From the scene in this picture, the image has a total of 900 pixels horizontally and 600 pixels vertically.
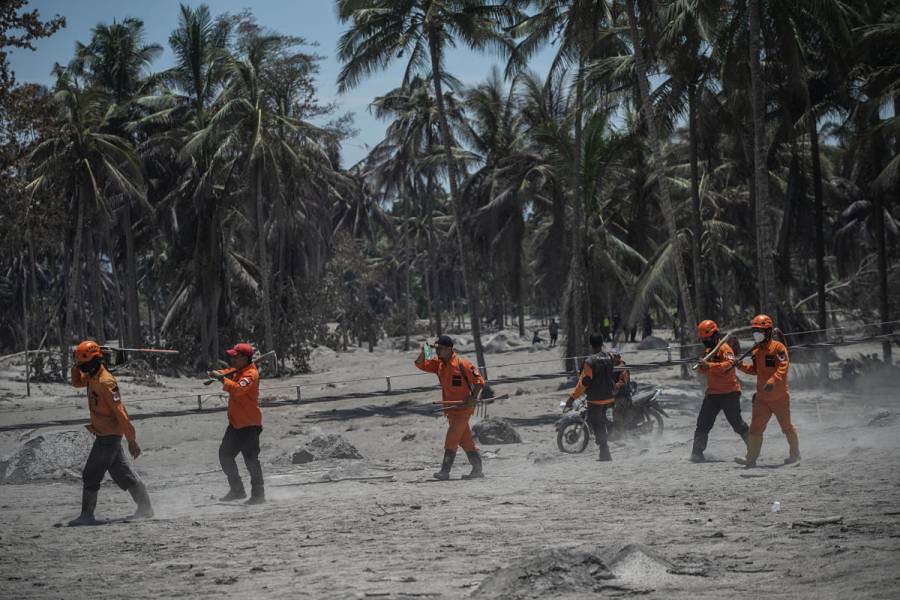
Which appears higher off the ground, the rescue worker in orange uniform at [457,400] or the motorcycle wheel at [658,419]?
the rescue worker in orange uniform at [457,400]

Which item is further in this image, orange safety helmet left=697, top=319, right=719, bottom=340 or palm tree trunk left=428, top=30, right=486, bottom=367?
palm tree trunk left=428, top=30, right=486, bottom=367

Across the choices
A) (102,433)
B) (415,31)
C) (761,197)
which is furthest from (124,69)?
(102,433)

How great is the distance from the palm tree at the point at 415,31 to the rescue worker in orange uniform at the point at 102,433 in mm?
16934

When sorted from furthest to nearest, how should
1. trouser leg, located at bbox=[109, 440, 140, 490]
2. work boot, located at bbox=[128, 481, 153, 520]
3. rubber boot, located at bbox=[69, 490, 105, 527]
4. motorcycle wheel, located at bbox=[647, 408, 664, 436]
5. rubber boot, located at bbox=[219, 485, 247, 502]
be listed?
motorcycle wheel, located at bbox=[647, 408, 664, 436] → rubber boot, located at bbox=[219, 485, 247, 502] → work boot, located at bbox=[128, 481, 153, 520] → trouser leg, located at bbox=[109, 440, 140, 490] → rubber boot, located at bbox=[69, 490, 105, 527]

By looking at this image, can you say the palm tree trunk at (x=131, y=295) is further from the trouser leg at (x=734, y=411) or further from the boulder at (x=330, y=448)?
the trouser leg at (x=734, y=411)

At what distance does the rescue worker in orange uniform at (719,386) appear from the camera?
11.7 metres

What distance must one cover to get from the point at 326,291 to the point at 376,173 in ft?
28.7

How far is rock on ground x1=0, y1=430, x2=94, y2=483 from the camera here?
1319 centimetres

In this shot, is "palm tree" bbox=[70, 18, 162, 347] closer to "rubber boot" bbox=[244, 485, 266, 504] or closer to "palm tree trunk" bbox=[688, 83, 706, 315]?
"palm tree trunk" bbox=[688, 83, 706, 315]

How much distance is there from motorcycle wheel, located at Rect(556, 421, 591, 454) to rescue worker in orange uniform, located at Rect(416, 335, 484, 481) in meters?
2.64

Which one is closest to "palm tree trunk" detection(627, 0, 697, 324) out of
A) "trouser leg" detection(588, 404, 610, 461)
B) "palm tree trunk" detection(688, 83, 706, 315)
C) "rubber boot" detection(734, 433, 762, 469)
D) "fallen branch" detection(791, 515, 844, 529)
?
"palm tree trunk" detection(688, 83, 706, 315)

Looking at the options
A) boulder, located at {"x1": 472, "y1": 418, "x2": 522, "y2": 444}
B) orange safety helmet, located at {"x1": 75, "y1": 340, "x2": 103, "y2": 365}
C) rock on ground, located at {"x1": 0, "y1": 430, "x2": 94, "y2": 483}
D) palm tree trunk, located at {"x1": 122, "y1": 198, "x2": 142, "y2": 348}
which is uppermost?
palm tree trunk, located at {"x1": 122, "y1": 198, "x2": 142, "y2": 348}

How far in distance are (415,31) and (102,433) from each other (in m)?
19.3

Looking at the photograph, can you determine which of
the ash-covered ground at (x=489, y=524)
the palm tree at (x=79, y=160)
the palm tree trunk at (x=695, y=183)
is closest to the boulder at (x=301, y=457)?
the ash-covered ground at (x=489, y=524)
